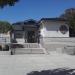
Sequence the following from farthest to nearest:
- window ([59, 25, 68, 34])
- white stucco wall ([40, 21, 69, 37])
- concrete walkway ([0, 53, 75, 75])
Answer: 1. window ([59, 25, 68, 34])
2. white stucco wall ([40, 21, 69, 37])
3. concrete walkway ([0, 53, 75, 75])

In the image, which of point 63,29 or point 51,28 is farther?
point 63,29

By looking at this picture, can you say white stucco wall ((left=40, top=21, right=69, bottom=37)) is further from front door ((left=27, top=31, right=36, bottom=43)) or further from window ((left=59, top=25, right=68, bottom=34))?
front door ((left=27, top=31, right=36, bottom=43))

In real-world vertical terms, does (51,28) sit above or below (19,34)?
above

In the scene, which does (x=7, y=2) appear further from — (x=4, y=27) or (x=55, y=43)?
(x=4, y=27)

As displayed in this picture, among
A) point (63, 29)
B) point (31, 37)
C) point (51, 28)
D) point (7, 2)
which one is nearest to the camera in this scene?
point (7, 2)

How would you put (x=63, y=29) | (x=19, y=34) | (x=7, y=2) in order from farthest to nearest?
1. (x=19, y=34)
2. (x=63, y=29)
3. (x=7, y=2)

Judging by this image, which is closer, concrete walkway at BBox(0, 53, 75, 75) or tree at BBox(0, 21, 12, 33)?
concrete walkway at BBox(0, 53, 75, 75)

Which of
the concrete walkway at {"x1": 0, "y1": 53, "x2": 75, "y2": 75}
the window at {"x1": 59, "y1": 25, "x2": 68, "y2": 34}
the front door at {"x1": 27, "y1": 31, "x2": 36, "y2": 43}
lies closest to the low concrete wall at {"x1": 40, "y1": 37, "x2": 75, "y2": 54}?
the window at {"x1": 59, "y1": 25, "x2": 68, "y2": 34}

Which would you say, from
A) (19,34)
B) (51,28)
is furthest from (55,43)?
(19,34)

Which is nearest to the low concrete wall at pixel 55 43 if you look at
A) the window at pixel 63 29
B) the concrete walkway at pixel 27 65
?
the window at pixel 63 29

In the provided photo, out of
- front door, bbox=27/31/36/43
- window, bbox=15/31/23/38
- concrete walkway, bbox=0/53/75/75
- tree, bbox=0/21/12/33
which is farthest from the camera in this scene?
tree, bbox=0/21/12/33

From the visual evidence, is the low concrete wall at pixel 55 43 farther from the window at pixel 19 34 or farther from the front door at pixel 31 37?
the window at pixel 19 34

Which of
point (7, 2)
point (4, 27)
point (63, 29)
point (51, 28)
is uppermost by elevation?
point (4, 27)

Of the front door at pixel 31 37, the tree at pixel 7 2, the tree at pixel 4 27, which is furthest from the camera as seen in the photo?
the tree at pixel 4 27
